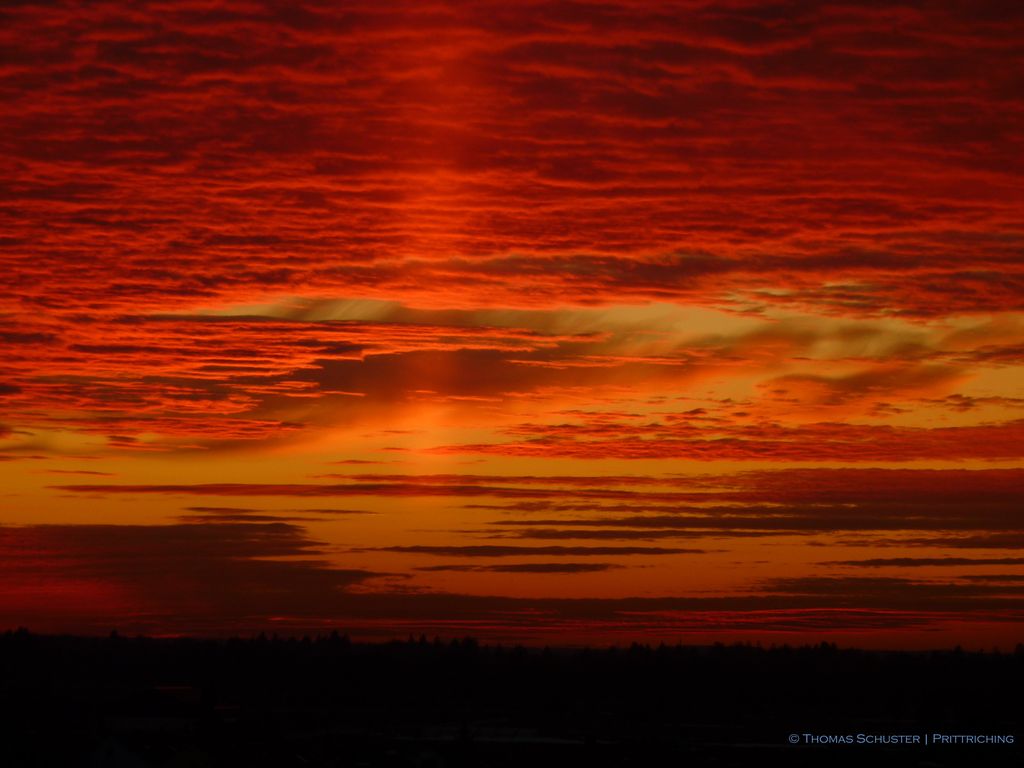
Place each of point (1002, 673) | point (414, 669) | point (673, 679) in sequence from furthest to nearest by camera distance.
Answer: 1. point (414, 669)
2. point (673, 679)
3. point (1002, 673)

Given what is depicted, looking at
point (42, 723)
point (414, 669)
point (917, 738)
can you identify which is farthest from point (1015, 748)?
point (414, 669)

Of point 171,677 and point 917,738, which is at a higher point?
point 171,677

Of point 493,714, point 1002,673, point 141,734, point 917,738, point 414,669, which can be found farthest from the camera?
point 414,669

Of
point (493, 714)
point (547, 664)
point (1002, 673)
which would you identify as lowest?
point (493, 714)

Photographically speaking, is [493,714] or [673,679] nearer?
[493,714]

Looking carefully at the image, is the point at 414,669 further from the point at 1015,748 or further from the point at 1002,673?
the point at 1015,748

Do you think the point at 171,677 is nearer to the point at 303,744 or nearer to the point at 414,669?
the point at 414,669

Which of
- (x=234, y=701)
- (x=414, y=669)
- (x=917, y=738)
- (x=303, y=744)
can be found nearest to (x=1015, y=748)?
(x=917, y=738)
